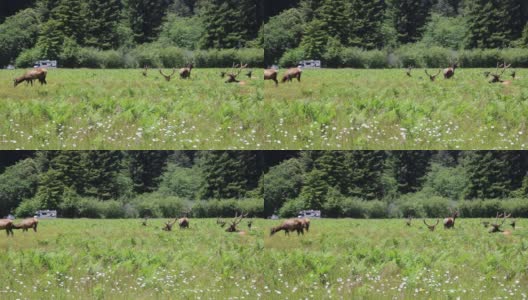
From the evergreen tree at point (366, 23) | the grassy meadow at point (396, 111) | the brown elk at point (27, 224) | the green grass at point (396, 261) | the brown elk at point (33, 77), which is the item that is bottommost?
the green grass at point (396, 261)

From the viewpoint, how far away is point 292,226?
16125 mm

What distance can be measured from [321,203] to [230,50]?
9.91 feet

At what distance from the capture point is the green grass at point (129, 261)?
15.7 m

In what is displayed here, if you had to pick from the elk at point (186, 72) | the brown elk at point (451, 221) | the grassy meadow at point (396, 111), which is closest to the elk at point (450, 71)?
the grassy meadow at point (396, 111)

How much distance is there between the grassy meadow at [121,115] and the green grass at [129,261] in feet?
4.63

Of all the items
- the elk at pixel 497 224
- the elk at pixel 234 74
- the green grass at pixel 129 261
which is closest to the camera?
the green grass at pixel 129 261

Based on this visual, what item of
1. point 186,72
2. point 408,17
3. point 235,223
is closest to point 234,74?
point 186,72

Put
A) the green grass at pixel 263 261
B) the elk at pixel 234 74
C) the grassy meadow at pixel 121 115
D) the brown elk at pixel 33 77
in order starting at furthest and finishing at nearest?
the elk at pixel 234 74 → the brown elk at pixel 33 77 → the grassy meadow at pixel 121 115 → the green grass at pixel 263 261

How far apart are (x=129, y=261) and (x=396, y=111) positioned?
5.03m

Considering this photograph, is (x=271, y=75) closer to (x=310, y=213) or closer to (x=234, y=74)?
(x=234, y=74)

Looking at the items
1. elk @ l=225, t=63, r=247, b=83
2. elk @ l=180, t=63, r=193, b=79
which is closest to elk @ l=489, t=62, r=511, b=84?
elk @ l=225, t=63, r=247, b=83

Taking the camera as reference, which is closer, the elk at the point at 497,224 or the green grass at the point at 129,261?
the green grass at the point at 129,261

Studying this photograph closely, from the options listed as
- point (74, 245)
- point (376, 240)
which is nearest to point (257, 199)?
point (376, 240)

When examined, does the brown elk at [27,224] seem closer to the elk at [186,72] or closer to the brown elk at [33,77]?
the brown elk at [33,77]
